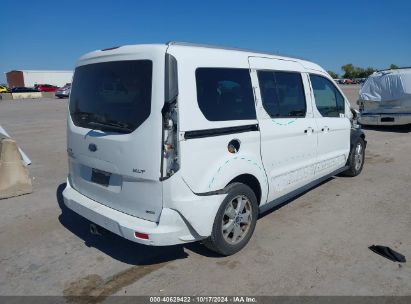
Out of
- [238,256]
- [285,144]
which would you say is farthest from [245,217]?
[285,144]

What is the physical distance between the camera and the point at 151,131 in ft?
9.96

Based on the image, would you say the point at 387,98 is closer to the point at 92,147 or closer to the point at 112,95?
the point at 112,95

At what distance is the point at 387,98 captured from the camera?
11.4 meters

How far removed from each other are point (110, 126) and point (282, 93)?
2128 millimetres

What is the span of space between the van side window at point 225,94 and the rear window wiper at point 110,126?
715mm

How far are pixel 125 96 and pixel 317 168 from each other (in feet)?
10.3

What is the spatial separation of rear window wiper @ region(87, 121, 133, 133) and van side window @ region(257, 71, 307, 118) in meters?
1.61

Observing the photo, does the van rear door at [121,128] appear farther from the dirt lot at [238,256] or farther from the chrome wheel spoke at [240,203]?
the chrome wheel spoke at [240,203]

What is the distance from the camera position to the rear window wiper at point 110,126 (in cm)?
323

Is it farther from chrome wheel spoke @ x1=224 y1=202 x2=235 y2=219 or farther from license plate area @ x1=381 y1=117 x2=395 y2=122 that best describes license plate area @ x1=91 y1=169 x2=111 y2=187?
license plate area @ x1=381 y1=117 x2=395 y2=122

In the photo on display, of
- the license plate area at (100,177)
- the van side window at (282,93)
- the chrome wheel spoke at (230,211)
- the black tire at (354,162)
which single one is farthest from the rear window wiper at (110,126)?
the black tire at (354,162)

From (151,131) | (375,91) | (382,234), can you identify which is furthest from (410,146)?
(151,131)

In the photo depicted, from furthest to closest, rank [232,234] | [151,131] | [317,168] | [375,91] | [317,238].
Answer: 1. [375,91]
2. [317,168]
3. [317,238]
4. [232,234]
5. [151,131]

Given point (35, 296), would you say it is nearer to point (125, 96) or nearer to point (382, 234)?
point (125, 96)
